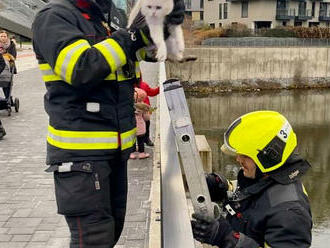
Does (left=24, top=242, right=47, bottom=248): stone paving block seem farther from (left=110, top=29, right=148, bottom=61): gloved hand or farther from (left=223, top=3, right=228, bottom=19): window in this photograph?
(left=223, top=3, right=228, bottom=19): window

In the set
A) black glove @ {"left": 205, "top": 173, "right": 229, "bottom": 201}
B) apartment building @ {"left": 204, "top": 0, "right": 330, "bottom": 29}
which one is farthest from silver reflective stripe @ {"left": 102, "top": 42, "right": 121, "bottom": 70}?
apartment building @ {"left": 204, "top": 0, "right": 330, "bottom": 29}

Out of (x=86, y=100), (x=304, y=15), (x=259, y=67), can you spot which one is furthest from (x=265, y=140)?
(x=304, y=15)

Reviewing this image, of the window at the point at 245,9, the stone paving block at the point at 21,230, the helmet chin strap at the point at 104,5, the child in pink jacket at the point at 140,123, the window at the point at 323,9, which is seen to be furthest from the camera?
the window at the point at 323,9

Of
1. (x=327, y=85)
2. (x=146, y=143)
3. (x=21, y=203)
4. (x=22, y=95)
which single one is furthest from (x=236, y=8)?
(x=21, y=203)

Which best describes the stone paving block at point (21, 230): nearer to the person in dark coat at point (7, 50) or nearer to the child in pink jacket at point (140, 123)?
the child in pink jacket at point (140, 123)


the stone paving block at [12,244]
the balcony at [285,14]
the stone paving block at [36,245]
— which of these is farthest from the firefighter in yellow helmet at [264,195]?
the balcony at [285,14]

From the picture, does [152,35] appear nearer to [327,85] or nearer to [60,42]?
[60,42]

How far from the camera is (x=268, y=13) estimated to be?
130ft

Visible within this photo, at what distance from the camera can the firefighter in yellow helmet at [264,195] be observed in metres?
2.24

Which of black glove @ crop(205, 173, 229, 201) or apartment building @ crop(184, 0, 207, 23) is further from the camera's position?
apartment building @ crop(184, 0, 207, 23)

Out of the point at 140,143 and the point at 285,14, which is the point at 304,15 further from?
the point at 140,143

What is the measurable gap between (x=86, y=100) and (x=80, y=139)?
0.17 meters

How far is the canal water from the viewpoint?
31.3 feet

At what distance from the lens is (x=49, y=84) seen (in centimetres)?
205
